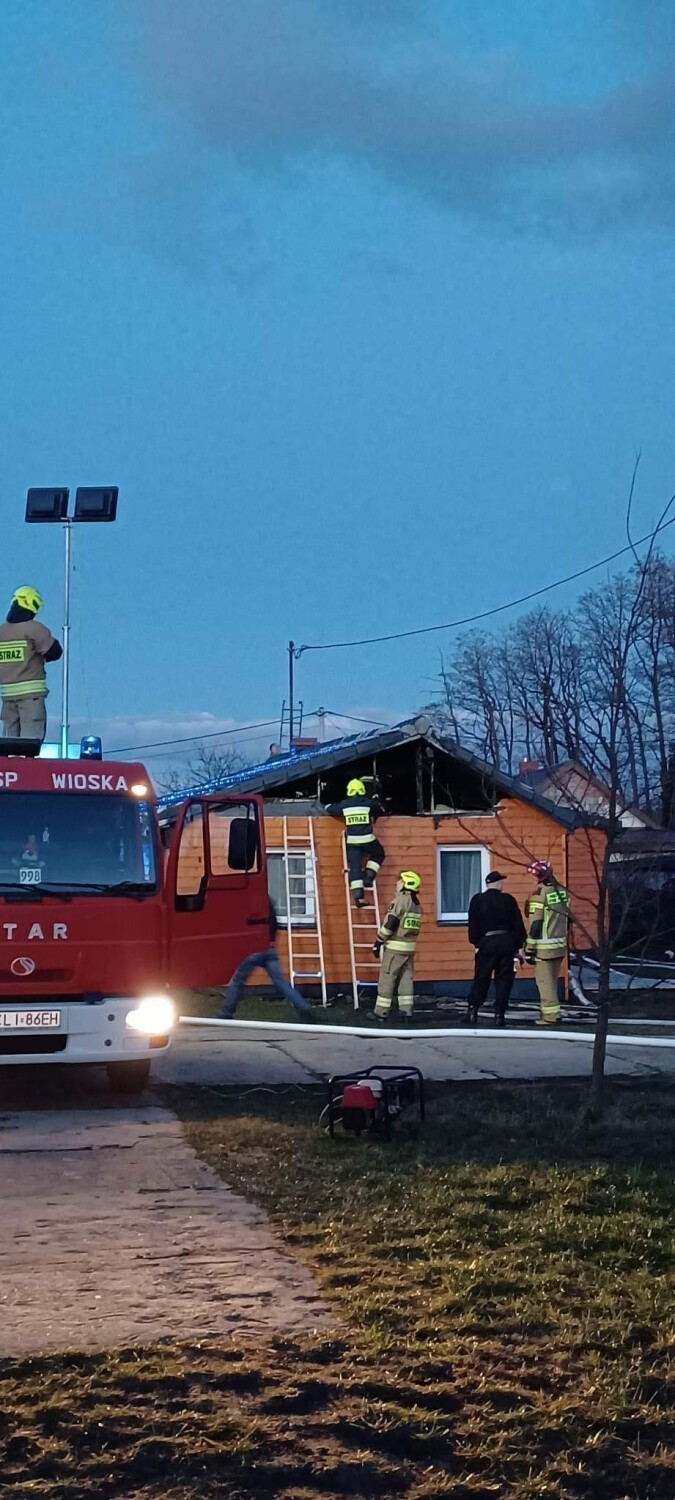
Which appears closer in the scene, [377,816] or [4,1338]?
[4,1338]

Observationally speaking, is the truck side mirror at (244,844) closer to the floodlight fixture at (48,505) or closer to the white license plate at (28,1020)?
the white license plate at (28,1020)

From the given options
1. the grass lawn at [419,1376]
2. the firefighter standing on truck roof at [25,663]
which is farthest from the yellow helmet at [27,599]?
the grass lawn at [419,1376]

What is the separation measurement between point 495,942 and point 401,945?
1.23 meters

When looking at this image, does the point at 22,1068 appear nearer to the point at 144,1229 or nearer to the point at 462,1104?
the point at 462,1104

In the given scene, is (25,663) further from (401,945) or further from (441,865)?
(441,865)

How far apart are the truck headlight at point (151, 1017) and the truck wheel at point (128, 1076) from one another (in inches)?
25.3

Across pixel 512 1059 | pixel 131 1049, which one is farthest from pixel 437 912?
pixel 131 1049

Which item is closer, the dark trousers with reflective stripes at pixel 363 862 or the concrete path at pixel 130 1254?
the concrete path at pixel 130 1254

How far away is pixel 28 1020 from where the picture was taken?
8.70 meters

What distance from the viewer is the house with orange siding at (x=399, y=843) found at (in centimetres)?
1942

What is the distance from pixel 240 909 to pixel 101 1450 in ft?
18.9

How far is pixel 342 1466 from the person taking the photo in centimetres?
367

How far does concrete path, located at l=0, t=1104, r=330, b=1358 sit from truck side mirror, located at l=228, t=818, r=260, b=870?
6.44 ft

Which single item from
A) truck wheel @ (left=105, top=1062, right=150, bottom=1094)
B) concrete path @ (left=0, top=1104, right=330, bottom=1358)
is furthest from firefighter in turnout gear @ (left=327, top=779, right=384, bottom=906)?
concrete path @ (left=0, top=1104, right=330, bottom=1358)
